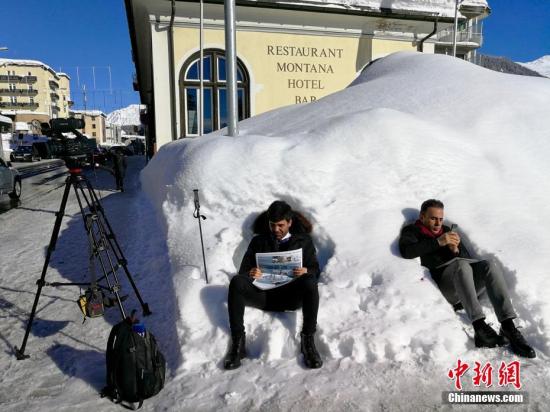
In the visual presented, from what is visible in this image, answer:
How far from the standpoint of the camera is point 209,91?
41.5 feet

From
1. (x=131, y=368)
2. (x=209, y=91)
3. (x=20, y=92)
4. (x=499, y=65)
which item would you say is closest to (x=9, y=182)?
(x=209, y=91)

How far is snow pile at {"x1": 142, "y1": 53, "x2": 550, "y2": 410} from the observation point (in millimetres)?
2693

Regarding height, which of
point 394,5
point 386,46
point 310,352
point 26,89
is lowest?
point 310,352

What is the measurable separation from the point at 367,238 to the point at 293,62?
1070 cm

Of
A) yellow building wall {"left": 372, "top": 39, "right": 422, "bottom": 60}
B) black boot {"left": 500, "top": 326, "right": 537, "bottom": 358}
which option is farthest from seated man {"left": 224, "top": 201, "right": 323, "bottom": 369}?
yellow building wall {"left": 372, "top": 39, "right": 422, "bottom": 60}

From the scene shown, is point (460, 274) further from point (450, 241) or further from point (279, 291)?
point (279, 291)

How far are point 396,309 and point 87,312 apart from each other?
2.59 metres

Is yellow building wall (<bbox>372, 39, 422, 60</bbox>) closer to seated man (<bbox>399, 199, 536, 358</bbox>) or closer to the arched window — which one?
the arched window

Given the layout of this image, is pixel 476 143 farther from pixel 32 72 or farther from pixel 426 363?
pixel 32 72

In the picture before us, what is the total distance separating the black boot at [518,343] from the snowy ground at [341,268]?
2.3 inches

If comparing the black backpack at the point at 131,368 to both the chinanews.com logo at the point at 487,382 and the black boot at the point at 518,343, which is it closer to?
the chinanews.com logo at the point at 487,382

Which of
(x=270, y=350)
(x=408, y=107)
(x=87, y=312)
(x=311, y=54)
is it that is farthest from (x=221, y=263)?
(x=311, y=54)

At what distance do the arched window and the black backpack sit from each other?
1035cm

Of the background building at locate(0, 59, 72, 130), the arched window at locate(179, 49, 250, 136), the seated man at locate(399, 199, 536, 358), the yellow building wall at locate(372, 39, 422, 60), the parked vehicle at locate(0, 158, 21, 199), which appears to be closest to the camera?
the seated man at locate(399, 199, 536, 358)
